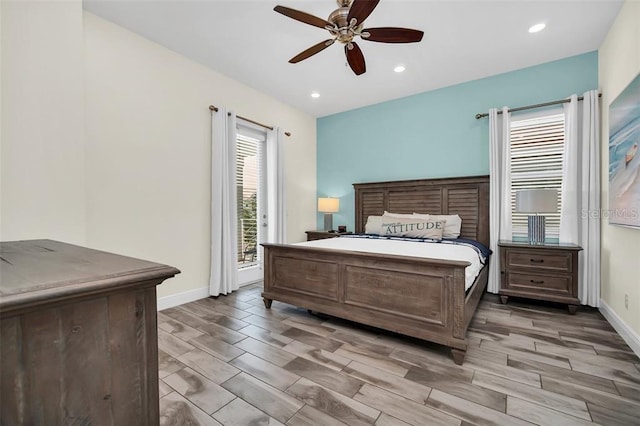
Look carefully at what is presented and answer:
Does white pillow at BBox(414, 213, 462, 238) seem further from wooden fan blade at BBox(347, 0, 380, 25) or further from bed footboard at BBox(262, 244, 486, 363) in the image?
wooden fan blade at BBox(347, 0, 380, 25)

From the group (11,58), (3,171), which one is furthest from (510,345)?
(11,58)

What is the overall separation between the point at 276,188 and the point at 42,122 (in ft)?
9.06

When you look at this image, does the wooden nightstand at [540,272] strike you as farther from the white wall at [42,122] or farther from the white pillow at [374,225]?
the white wall at [42,122]

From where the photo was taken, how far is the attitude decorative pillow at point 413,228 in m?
3.65

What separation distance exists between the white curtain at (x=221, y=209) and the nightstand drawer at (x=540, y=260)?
331 centimetres

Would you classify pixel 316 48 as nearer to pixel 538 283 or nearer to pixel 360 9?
pixel 360 9

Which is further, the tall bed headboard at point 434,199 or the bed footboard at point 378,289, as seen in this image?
the tall bed headboard at point 434,199

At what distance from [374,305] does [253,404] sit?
1.19m

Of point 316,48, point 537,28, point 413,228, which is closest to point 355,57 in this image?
point 316,48

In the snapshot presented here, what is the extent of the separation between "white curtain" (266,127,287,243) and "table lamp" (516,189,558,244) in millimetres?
3088

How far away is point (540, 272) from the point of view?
3.04m

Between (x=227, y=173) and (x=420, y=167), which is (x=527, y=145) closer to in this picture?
(x=420, y=167)

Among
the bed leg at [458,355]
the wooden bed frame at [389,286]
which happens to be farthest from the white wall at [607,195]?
the bed leg at [458,355]

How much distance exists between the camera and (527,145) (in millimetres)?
3553
